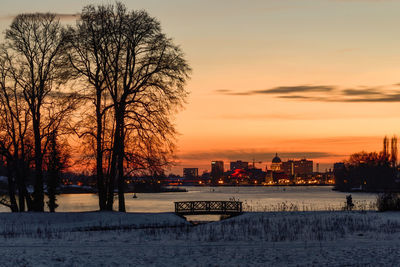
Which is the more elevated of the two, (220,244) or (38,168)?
(38,168)

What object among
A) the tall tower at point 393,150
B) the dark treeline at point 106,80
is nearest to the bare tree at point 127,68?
the dark treeline at point 106,80

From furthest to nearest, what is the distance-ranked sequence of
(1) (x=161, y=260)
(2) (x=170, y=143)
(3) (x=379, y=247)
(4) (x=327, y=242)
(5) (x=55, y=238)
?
(2) (x=170, y=143), (5) (x=55, y=238), (4) (x=327, y=242), (3) (x=379, y=247), (1) (x=161, y=260)

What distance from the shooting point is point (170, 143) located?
40188mm

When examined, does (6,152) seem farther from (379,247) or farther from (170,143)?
(379,247)

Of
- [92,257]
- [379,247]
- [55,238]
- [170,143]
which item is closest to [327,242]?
[379,247]

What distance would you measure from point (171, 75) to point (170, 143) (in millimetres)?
5277

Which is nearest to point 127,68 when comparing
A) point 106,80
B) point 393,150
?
point 106,80

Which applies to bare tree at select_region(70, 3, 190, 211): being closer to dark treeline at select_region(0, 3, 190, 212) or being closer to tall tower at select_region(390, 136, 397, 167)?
dark treeline at select_region(0, 3, 190, 212)

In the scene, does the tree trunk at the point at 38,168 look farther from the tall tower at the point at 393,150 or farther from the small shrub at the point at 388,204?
the tall tower at the point at 393,150

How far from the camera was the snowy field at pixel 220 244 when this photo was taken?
19000mm

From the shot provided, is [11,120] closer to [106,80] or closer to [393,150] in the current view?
[106,80]

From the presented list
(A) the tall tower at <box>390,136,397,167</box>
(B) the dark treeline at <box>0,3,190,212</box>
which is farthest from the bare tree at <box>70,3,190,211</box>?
(A) the tall tower at <box>390,136,397,167</box>

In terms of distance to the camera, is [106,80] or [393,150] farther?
[393,150]

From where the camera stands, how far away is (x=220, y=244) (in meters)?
23.6
